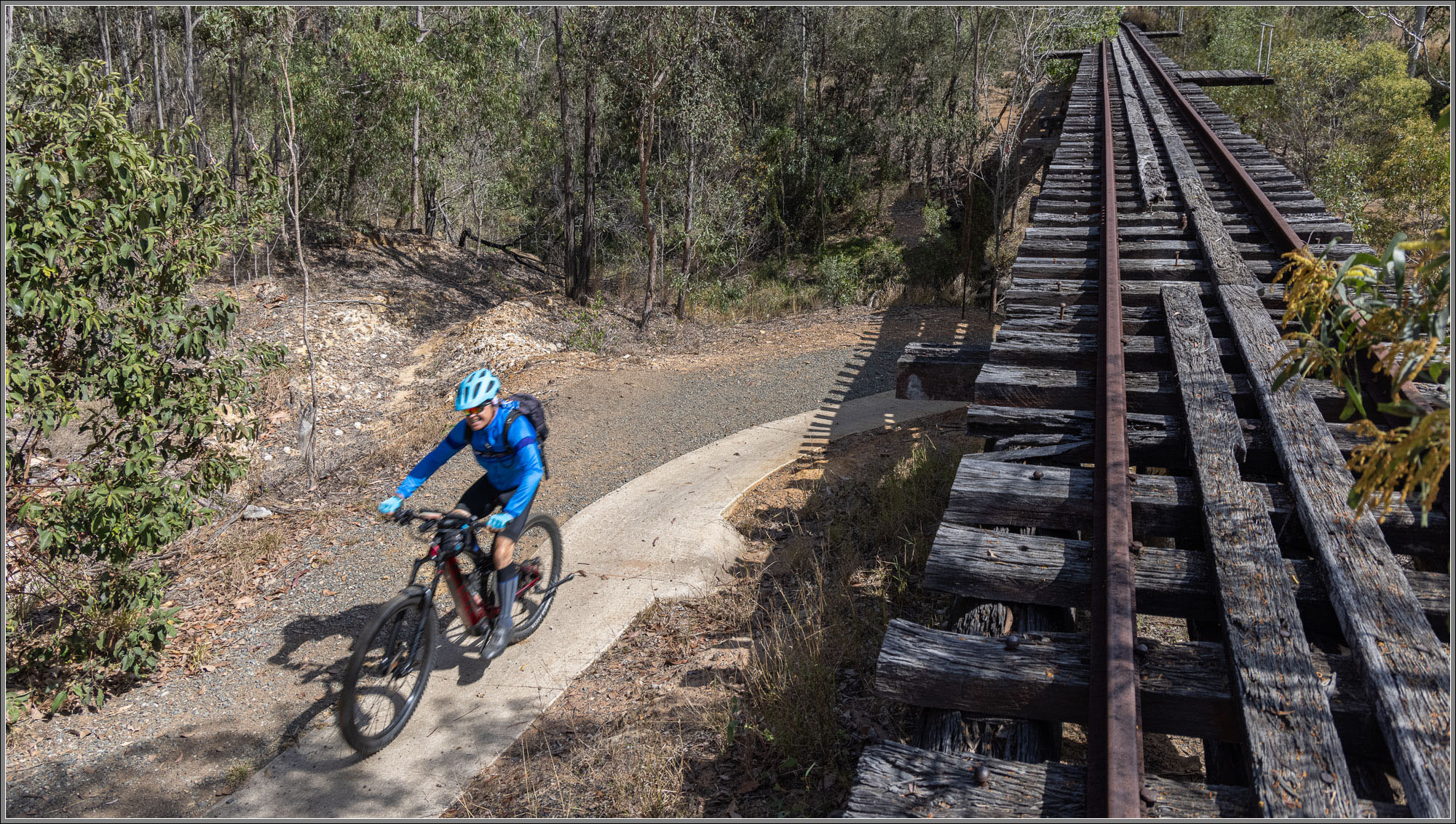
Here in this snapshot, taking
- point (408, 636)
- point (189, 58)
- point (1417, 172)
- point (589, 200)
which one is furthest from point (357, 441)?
point (1417, 172)

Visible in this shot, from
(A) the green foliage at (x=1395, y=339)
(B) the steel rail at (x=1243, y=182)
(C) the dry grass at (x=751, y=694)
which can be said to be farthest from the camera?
(B) the steel rail at (x=1243, y=182)

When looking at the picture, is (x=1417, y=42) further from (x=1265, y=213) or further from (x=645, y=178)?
(x=1265, y=213)

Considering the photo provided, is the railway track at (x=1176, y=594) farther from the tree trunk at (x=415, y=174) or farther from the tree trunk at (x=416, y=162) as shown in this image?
the tree trunk at (x=415, y=174)

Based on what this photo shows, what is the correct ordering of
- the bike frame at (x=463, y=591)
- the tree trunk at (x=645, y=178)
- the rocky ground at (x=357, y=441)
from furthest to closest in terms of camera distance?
1. the tree trunk at (x=645, y=178)
2. the rocky ground at (x=357, y=441)
3. the bike frame at (x=463, y=591)

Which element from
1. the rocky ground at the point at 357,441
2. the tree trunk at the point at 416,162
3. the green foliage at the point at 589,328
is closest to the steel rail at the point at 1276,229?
the rocky ground at the point at 357,441

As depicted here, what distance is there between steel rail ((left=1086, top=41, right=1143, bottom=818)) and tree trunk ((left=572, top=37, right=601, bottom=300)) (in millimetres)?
16850

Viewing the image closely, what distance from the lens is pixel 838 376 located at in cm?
1399

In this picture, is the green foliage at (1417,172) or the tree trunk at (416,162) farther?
the tree trunk at (416,162)

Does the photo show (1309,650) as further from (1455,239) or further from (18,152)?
(18,152)

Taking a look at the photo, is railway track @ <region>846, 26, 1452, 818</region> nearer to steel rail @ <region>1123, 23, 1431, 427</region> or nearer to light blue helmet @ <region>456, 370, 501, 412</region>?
steel rail @ <region>1123, 23, 1431, 427</region>

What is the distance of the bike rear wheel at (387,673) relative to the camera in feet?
14.6

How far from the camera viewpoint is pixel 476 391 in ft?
16.0

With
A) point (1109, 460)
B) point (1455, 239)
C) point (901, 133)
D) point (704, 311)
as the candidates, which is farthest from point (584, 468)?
point (901, 133)

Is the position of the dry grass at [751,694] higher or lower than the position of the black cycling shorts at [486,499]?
lower
